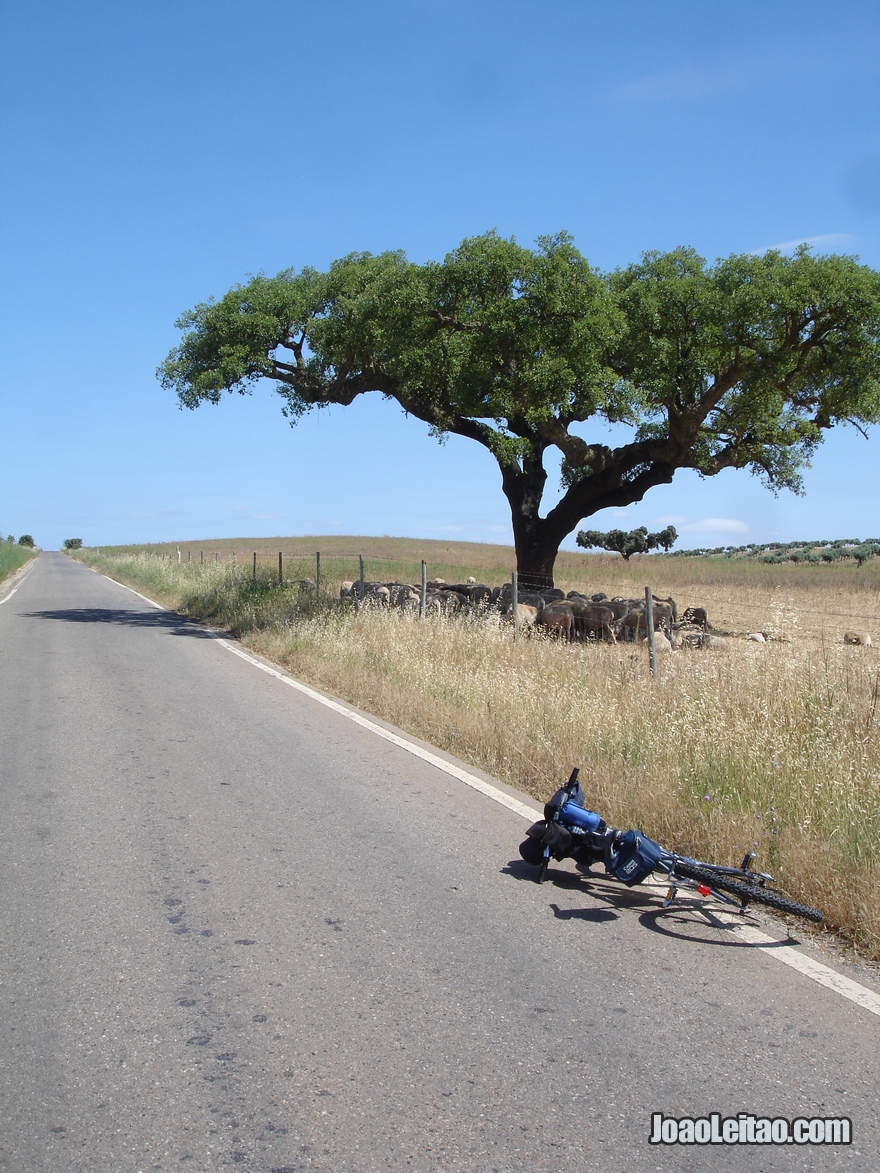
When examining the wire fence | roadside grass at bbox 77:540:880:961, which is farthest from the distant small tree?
roadside grass at bbox 77:540:880:961

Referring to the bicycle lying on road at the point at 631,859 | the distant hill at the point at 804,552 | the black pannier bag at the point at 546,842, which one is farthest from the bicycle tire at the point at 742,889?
the distant hill at the point at 804,552

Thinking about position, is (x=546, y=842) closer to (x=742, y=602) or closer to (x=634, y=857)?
(x=634, y=857)

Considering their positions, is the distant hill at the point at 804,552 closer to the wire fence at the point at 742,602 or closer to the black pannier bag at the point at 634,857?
the wire fence at the point at 742,602

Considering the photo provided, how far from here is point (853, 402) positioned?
1827cm

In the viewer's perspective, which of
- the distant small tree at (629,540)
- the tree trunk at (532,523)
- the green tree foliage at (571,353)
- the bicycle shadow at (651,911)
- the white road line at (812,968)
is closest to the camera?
the white road line at (812,968)

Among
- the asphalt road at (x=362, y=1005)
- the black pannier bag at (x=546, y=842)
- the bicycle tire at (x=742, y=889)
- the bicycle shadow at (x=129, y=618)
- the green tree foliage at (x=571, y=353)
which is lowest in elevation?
the asphalt road at (x=362, y=1005)

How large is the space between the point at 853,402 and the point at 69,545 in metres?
143

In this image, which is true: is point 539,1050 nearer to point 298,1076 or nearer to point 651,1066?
point 651,1066

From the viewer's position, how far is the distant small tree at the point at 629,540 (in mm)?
73375

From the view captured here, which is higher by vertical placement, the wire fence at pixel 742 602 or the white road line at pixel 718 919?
the wire fence at pixel 742 602

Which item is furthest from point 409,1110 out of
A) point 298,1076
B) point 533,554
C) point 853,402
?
point 533,554

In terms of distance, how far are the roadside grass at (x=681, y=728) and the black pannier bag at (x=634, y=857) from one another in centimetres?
84

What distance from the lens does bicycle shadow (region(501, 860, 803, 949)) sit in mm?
4719

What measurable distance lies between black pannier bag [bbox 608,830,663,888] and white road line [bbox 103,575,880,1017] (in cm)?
44
